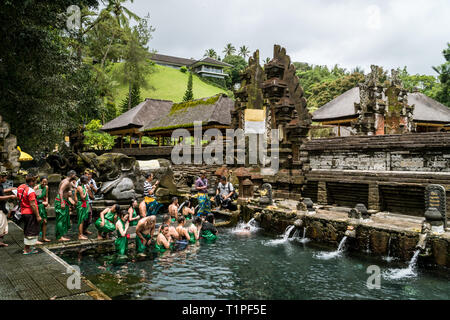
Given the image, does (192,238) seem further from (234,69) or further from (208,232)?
(234,69)

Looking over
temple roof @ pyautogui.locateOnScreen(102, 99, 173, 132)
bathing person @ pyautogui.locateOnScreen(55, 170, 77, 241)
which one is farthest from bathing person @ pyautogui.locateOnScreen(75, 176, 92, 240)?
temple roof @ pyautogui.locateOnScreen(102, 99, 173, 132)

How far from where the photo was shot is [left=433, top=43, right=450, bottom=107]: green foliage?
29.5m

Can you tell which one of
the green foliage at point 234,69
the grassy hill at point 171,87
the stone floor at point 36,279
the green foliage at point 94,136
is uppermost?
the green foliage at point 234,69

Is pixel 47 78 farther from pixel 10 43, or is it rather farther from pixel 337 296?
pixel 337 296

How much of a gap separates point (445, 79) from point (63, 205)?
34050 millimetres

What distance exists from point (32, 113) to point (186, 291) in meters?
13.7

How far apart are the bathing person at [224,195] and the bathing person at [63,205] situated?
6.19m

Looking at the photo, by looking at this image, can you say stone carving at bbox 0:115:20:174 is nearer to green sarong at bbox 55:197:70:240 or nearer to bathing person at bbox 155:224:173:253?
green sarong at bbox 55:197:70:240

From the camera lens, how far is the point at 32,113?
51.8 feet

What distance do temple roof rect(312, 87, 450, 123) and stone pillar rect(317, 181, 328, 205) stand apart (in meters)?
13.2

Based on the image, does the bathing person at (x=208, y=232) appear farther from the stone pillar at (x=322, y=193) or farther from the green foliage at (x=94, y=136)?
the green foliage at (x=94, y=136)

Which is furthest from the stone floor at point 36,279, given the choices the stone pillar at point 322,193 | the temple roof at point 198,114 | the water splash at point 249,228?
the temple roof at point 198,114

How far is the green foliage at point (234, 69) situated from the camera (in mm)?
84875

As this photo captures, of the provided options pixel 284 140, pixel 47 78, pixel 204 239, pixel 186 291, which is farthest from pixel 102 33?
pixel 186 291
